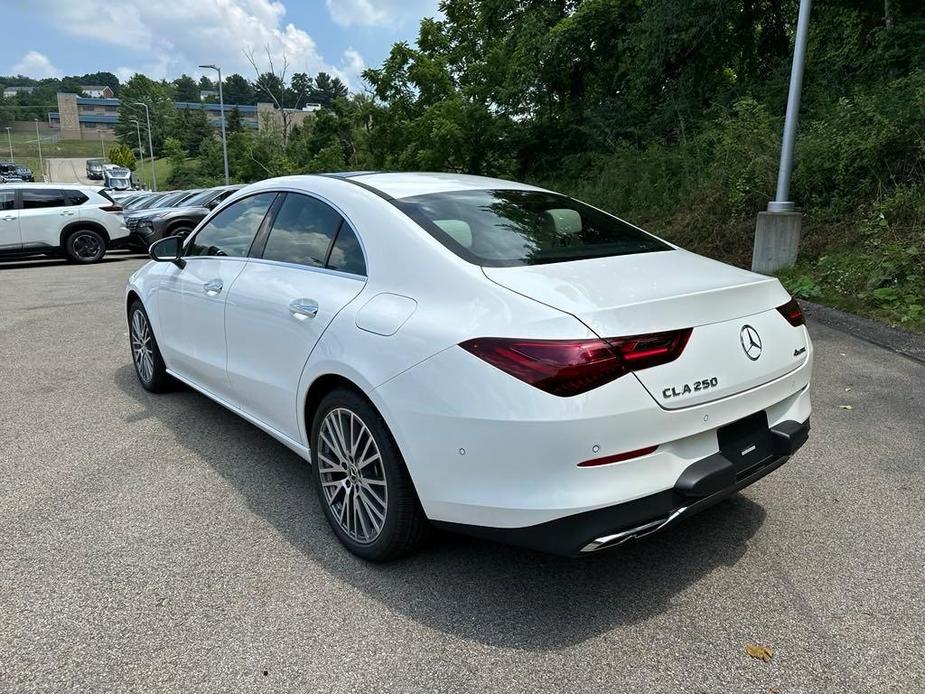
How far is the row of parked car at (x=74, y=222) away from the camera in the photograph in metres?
14.6

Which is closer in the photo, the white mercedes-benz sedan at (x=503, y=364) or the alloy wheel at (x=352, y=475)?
the white mercedes-benz sedan at (x=503, y=364)

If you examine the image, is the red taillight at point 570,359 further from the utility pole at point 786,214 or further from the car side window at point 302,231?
the utility pole at point 786,214

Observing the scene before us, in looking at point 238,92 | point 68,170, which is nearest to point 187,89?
point 238,92

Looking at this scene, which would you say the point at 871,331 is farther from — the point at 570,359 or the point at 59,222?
the point at 59,222

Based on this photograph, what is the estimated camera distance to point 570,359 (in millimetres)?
2256

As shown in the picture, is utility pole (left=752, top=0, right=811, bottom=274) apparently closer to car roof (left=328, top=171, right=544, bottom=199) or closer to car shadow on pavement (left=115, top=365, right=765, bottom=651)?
car roof (left=328, top=171, right=544, bottom=199)

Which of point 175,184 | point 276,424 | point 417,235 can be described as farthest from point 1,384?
point 175,184

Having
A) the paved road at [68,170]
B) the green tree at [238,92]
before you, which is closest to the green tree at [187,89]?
the green tree at [238,92]

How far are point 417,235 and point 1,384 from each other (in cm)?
452

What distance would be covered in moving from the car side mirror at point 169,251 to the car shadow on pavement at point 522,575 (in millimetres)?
1786

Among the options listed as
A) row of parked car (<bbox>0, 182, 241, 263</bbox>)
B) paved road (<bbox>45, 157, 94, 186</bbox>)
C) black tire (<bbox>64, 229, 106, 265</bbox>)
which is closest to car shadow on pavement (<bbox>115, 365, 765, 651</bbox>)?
row of parked car (<bbox>0, 182, 241, 263</bbox>)

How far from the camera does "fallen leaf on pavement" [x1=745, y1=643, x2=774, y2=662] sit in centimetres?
233

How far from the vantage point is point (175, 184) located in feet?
245

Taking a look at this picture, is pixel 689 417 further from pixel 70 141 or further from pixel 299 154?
pixel 70 141
